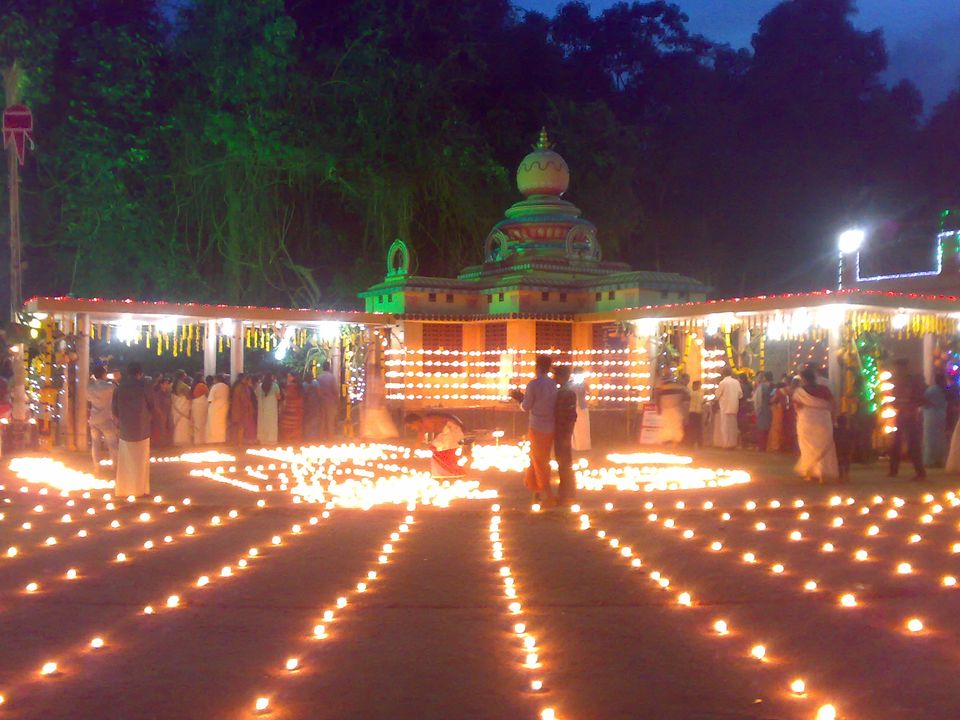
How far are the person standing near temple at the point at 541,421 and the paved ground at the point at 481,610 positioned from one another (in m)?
0.42

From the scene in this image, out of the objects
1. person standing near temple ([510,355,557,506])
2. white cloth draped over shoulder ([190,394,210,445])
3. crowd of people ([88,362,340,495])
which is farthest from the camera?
white cloth draped over shoulder ([190,394,210,445])

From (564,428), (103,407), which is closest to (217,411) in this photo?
(103,407)

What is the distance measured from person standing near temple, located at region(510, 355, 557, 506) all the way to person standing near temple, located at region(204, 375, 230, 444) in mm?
9149

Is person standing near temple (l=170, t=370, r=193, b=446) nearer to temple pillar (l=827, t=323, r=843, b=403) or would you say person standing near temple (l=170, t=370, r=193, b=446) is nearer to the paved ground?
the paved ground

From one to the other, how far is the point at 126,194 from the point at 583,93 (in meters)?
19.1

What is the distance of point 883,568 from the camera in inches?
308

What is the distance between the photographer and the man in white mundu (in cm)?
1803

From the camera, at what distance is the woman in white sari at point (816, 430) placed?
1265 centimetres

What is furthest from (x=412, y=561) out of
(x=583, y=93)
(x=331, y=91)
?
(x=583, y=93)

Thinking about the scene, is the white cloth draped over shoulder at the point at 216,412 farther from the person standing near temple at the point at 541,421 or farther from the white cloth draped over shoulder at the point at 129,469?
the person standing near temple at the point at 541,421

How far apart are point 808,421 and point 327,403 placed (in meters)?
10.5

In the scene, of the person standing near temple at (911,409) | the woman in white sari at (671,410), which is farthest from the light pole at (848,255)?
the person standing near temple at (911,409)

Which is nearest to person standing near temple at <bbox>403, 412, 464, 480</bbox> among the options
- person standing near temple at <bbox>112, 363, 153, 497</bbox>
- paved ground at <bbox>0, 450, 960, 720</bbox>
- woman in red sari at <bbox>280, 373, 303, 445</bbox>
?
paved ground at <bbox>0, 450, 960, 720</bbox>

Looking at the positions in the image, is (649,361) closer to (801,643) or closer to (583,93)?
(801,643)
